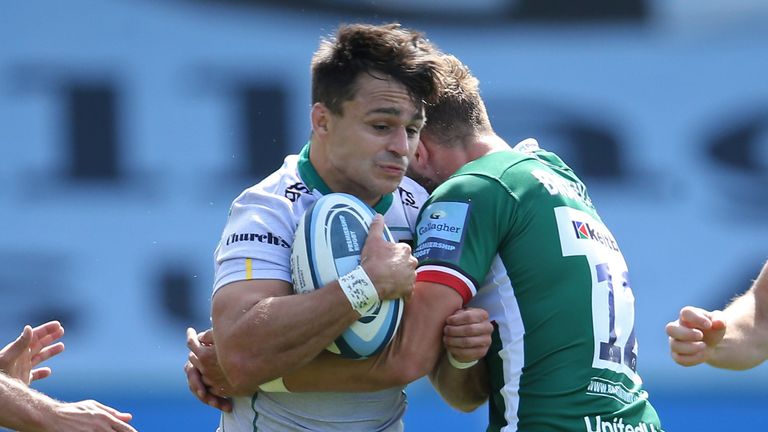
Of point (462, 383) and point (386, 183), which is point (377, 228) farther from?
point (462, 383)

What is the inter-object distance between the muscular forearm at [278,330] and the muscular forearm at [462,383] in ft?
1.94

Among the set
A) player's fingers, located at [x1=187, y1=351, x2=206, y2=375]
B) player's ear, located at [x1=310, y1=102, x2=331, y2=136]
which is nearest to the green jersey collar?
player's ear, located at [x1=310, y1=102, x2=331, y2=136]

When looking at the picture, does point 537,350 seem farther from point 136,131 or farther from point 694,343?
point 136,131

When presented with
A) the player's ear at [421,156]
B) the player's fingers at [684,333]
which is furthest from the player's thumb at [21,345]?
the player's fingers at [684,333]

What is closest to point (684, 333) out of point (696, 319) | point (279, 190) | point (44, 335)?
point (696, 319)

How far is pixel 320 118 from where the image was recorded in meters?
4.53

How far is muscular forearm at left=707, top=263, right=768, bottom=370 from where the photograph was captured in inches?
190

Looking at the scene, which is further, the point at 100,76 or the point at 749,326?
the point at 100,76

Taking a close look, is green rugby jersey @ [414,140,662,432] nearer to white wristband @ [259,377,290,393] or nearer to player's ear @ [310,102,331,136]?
player's ear @ [310,102,331,136]

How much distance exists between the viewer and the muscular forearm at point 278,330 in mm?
3977

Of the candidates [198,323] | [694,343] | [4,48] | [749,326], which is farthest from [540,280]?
[4,48]

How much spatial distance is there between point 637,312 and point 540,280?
5205 millimetres

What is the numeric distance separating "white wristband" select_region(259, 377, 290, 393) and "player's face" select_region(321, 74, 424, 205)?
78 cm

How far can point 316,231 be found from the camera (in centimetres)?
409
